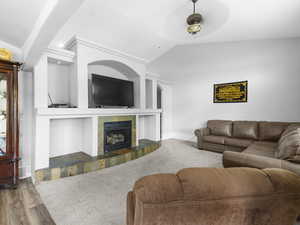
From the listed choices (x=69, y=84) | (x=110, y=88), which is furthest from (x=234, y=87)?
(x=69, y=84)

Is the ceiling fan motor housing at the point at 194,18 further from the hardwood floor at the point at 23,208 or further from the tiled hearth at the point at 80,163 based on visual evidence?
the hardwood floor at the point at 23,208

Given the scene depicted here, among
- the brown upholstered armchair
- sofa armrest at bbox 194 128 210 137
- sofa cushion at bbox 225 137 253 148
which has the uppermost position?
the brown upholstered armchair

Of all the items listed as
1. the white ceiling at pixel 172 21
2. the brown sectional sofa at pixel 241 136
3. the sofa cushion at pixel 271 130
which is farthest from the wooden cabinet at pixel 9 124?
the sofa cushion at pixel 271 130

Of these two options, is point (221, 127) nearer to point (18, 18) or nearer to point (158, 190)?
point (158, 190)

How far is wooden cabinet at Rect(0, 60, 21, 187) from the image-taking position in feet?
6.44

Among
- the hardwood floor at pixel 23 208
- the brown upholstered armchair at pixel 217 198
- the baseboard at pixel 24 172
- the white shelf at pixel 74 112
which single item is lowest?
the hardwood floor at pixel 23 208

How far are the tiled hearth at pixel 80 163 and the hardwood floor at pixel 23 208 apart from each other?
26 cm

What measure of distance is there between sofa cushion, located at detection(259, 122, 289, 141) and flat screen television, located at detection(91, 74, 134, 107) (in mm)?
3503

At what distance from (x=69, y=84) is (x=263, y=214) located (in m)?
3.59

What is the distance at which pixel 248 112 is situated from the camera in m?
4.00

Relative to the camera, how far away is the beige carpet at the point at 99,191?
1.50m

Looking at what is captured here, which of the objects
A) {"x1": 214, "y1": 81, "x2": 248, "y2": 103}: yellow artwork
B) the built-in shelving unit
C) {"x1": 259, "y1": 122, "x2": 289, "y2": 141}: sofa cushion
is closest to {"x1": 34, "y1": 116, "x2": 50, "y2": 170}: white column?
the built-in shelving unit

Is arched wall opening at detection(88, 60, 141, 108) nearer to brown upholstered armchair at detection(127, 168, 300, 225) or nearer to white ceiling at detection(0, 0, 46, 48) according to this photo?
white ceiling at detection(0, 0, 46, 48)

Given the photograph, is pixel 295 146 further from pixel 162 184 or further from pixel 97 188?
pixel 97 188
